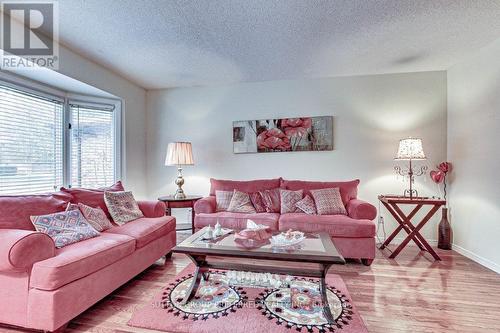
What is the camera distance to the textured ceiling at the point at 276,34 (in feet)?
6.62

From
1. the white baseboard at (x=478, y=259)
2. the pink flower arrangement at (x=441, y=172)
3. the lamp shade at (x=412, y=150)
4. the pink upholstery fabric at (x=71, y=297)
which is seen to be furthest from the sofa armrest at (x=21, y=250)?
the pink flower arrangement at (x=441, y=172)

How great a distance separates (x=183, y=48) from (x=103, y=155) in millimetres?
2047

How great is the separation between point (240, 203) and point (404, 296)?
1.98m

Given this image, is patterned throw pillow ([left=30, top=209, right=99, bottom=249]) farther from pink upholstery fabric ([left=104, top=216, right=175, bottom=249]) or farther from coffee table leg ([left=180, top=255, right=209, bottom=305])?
coffee table leg ([left=180, top=255, right=209, bottom=305])

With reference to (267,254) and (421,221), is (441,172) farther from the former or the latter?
(267,254)

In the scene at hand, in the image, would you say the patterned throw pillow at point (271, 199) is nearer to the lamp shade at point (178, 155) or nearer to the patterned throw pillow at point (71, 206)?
the lamp shade at point (178, 155)

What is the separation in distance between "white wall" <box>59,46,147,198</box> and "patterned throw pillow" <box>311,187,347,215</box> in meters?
2.81

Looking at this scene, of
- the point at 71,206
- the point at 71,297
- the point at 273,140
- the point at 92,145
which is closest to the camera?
the point at 71,297

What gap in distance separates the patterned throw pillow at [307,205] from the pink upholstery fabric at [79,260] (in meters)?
1.96

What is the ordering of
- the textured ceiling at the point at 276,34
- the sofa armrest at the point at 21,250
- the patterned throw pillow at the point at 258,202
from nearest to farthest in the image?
1. the sofa armrest at the point at 21,250
2. the textured ceiling at the point at 276,34
3. the patterned throw pillow at the point at 258,202

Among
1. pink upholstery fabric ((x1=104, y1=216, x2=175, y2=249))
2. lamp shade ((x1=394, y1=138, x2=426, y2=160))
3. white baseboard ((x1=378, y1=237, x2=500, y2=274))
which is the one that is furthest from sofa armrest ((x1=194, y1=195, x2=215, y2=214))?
white baseboard ((x1=378, y1=237, x2=500, y2=274))

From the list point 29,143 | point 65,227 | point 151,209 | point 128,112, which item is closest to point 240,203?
point 151,209

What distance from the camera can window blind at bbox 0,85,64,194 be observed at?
249 centimetres

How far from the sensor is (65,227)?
6.56 ft
